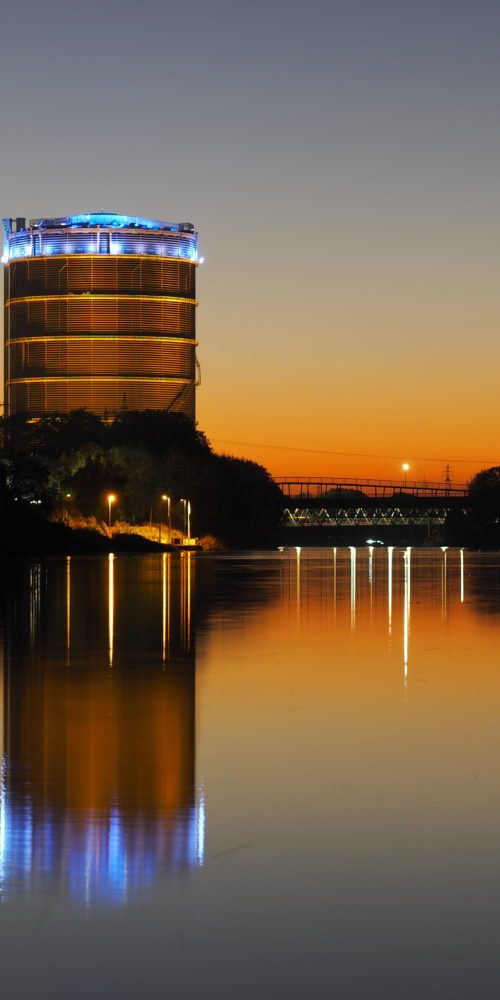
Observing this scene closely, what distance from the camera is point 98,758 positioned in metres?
13.6

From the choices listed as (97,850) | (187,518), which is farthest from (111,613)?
(187,518)

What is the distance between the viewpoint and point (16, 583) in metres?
51.9

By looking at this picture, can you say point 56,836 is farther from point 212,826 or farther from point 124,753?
point 124,753

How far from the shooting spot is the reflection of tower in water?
9.18m

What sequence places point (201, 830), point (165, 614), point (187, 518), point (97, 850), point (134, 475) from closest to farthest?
point (97, 850)
point (201, 830)
point (165, 614)
point (134, 475)
point (187, 518)

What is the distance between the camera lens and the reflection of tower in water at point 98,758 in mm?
9180

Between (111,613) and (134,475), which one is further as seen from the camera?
(134,475)

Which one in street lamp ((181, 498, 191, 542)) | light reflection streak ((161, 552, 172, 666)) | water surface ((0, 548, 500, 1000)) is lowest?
water surface ((0, 548, 500, 1000))

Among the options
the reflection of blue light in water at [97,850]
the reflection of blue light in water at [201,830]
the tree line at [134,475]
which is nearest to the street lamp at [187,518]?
the tree line at [134,475]

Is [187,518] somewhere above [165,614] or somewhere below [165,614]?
above

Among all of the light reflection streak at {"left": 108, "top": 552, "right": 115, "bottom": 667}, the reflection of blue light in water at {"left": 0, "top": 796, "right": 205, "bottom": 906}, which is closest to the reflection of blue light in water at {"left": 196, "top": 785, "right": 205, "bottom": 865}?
the reflection of blue light in water at {"left": 0, "top": 796, "right": 205, "bottom": 906}

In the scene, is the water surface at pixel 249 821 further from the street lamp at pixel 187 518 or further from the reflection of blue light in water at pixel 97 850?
the street lamp at pixel 187 518

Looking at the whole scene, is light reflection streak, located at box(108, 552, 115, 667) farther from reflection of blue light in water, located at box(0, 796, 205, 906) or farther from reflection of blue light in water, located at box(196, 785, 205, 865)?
reflection of blue light in water, located at box(0, 796, 205, 906)

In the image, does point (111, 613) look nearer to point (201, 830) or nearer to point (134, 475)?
point (201, 830)
